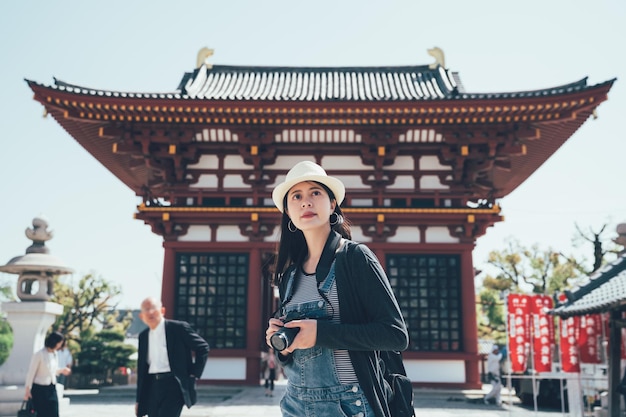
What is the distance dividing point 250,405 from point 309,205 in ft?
30.8

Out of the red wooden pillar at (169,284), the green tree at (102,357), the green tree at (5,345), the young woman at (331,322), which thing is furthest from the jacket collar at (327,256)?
the green tree at (5,345)

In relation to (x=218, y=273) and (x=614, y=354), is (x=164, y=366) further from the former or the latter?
(x=218, y=273)

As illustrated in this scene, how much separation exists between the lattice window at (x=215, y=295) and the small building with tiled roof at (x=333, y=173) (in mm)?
28

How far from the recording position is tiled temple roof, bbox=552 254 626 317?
721 centimetres

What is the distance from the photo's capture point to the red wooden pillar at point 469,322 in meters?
13.6

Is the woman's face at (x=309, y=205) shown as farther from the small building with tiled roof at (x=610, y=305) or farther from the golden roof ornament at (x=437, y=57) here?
the golden roof ornament at (x=437, y=57)

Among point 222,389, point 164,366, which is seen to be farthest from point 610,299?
point 222,389

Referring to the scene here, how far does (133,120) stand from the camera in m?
14.1

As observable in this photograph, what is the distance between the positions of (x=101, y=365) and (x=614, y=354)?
66.2 ft

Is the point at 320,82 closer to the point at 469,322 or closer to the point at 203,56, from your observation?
the point at 203,56

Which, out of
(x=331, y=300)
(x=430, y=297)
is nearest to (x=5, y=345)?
(x=430, y=297)

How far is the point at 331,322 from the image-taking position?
7.11 feet

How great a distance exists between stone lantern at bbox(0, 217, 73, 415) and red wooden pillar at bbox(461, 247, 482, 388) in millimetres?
9326

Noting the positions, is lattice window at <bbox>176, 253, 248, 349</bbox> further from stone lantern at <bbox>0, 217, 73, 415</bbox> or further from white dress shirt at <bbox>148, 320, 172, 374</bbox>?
white dress shirt at <bbox>148, 320, 172, 374</bbox>
